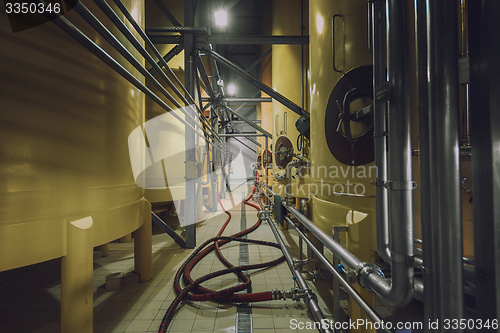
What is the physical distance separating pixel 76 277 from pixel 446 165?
1862 mm

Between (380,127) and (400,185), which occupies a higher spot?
(380,127)

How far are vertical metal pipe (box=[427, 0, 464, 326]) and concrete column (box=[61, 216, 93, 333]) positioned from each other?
1.70m

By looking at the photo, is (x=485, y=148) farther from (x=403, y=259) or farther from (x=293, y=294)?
(x=293, y=294)

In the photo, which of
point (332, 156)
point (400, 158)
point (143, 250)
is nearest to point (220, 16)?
point (332, 156)

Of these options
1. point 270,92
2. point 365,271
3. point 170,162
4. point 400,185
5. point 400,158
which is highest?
point 270,92

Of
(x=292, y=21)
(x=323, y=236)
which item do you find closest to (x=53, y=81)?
(x=323, y=236)

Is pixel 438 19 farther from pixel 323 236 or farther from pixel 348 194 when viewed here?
pixel 323 236

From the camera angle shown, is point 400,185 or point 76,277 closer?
point 400,185

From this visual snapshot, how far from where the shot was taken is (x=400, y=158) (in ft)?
2.78

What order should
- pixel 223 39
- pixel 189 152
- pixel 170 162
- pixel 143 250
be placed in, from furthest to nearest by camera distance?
pixel 170 162, pixel 223 39, pixel 189 152, pixel 143 250

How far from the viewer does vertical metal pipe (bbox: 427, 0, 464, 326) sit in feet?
2.19

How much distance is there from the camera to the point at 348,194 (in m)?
1.48

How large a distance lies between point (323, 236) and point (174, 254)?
2.51 metres

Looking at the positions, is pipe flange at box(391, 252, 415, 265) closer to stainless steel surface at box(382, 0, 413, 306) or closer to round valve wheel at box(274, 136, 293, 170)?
stainless steel surface at box(382, 0, 413, 306)
